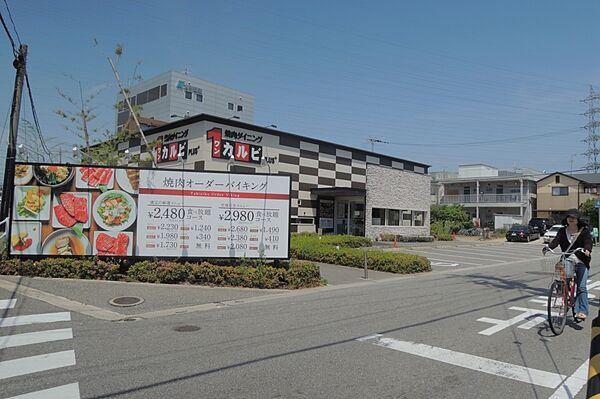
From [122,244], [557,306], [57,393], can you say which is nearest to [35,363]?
[57,393]

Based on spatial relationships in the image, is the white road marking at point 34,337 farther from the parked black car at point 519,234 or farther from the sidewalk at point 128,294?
the parked black car at point 519,234

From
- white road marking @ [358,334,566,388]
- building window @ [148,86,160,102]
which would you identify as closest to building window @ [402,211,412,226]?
white road marking @ [358,334,566,388]

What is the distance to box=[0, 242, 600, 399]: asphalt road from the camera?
180 inches

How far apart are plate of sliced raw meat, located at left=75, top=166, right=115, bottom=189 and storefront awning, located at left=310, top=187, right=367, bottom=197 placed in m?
17.2

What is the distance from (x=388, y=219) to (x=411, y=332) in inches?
1104

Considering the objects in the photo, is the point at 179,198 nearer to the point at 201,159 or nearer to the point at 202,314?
the point at 202,314

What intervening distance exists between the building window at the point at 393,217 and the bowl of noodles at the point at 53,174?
2574 centimetres

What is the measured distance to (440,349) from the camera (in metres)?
6.03

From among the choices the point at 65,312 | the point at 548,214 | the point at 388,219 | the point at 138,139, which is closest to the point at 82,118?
the point at 138,139

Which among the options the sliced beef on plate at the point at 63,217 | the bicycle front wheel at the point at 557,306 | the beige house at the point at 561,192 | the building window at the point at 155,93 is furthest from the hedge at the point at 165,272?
the building window at the point at 155,93

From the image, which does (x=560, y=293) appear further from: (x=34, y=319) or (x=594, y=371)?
(x=34, y=319)

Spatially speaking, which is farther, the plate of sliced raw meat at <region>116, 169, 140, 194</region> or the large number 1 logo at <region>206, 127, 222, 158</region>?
the large number 1 logo at <region>206, 127, 222, 158</region>

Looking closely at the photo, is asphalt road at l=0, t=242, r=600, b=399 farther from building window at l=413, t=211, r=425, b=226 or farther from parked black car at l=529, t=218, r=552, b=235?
parked black car at l=529, t=218, r=552, b=235

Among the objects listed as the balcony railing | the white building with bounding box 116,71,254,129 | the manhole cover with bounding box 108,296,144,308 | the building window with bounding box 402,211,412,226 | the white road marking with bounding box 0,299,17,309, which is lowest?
the manhole cover with bounding box 108,296,144,308
